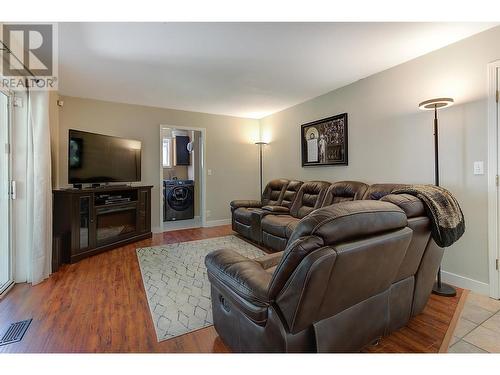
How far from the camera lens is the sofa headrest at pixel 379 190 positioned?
2.65m

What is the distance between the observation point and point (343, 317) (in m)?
1.19

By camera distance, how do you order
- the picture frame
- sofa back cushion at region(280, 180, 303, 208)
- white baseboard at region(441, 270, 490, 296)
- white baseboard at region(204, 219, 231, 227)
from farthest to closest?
white baseboard at region(204, 219, 231, 227) → sofa back cushion at region(280, 180, 303, 208) → the picture frame → white baseboard at region(441, 270, 490, 296)

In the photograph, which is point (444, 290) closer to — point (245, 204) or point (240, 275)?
point (240, 275)

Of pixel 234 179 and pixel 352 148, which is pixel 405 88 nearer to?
pixel 352 148

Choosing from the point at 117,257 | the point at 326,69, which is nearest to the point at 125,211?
the point at 117,257

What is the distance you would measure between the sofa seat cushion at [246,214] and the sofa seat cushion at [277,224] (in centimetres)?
20

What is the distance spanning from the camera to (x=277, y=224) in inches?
127

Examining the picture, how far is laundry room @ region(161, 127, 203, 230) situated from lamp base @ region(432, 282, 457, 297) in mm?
4073

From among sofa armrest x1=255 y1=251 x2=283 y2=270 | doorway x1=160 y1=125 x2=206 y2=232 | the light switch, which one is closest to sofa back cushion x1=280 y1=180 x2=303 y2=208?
doorway x1=160 y1=125 x2=206 y2=232

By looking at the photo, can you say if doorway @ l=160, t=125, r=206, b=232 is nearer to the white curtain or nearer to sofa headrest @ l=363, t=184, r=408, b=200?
the white curtain

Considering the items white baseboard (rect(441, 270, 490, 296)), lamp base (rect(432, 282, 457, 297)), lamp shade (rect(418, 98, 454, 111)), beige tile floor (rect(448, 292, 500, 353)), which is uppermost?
lamp shade (rect(418, 98, 454, 111))

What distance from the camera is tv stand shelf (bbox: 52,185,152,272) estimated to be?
3021 mm

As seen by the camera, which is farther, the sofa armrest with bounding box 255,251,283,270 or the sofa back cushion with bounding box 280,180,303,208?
the sofa back cushion with bounding box 280,180,303,208

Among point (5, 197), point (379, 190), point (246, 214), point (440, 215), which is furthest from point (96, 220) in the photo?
point (440, 215)
